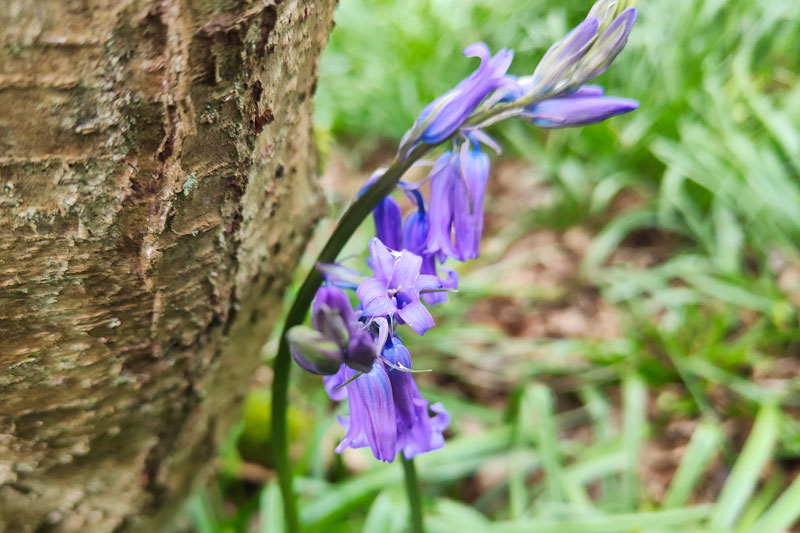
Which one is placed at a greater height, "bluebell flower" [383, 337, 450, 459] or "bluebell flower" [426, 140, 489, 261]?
"bluebell flower" [426, 140, 489, 261]

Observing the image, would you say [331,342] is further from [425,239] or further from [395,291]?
[425,239]

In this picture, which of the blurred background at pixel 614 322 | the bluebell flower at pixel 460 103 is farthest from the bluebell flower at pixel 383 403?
the blurred background at pixel 614 322

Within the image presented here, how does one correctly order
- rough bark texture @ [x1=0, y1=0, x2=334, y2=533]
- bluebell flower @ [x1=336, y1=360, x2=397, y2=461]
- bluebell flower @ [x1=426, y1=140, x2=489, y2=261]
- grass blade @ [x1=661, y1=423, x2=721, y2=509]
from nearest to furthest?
rough bark texture @ [x1=0, y1=0, x2=334, y2=533] < bluebell flower @ [x1=336, y1=360, x2=397, y2=461] < bluebell flower @ [x1=426, y1=140, x2=489, y2=261] < grass blade @ [x1=661, y1=423, x2=721, y2=509]

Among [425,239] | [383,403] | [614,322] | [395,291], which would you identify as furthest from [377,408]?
[614,322]

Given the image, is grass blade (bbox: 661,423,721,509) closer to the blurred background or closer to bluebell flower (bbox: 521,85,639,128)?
the blurred background

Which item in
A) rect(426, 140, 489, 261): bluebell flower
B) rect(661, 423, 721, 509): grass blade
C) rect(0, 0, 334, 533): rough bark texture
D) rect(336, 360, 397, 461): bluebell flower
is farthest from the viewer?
rect(661, 423, 721, 509): grass blade

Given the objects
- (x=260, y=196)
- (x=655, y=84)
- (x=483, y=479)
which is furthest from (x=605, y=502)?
(x=655, y=84)

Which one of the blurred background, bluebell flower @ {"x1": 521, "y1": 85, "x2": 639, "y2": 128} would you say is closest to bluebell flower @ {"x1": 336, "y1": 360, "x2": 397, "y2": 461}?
bluebell flower @ {"x1": 521, "y1": 85, "x2": 639, "y2": 128}

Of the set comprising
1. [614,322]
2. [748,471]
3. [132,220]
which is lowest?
[748,471]
